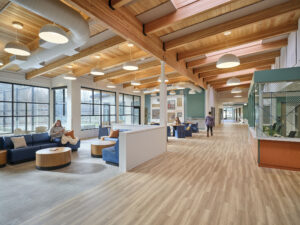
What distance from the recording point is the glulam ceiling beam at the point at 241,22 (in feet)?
12.9

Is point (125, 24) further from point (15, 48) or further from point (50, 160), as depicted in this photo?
point (50, 160)

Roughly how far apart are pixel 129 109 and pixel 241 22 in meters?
11.3

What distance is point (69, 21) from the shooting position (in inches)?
119

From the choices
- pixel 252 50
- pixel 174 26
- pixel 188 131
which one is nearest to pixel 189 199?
pixel 174 26

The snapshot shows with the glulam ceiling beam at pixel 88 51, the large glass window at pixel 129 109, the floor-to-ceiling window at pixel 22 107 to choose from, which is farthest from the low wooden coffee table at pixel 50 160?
the large glass window at pixel 129 109

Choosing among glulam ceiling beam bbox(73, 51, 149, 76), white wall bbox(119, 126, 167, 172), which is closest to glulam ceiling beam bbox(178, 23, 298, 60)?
glulam ceiling beam bbox(73, 51, 149, 76)

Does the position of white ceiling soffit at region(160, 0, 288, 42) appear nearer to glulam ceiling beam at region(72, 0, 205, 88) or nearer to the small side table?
glulam ceiling beam at region(72, 0, 205, 88)

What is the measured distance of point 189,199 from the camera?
2754 millimetres

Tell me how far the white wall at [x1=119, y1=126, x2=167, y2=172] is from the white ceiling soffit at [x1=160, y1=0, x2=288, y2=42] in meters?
3.20

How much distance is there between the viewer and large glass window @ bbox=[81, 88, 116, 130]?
33.9ft

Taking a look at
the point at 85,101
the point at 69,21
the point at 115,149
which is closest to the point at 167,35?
the point at 69,21

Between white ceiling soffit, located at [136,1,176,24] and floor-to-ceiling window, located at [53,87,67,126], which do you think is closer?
white ceiling soffit, located at [136,1,176,24]

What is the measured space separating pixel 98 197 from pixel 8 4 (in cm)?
447

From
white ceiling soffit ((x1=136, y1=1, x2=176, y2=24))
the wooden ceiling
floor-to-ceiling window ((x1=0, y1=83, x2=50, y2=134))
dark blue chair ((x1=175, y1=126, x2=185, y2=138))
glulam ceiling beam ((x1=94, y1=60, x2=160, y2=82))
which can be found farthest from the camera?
dark blue chair ((x1=175, y1=126, x2=185, y2=138))
